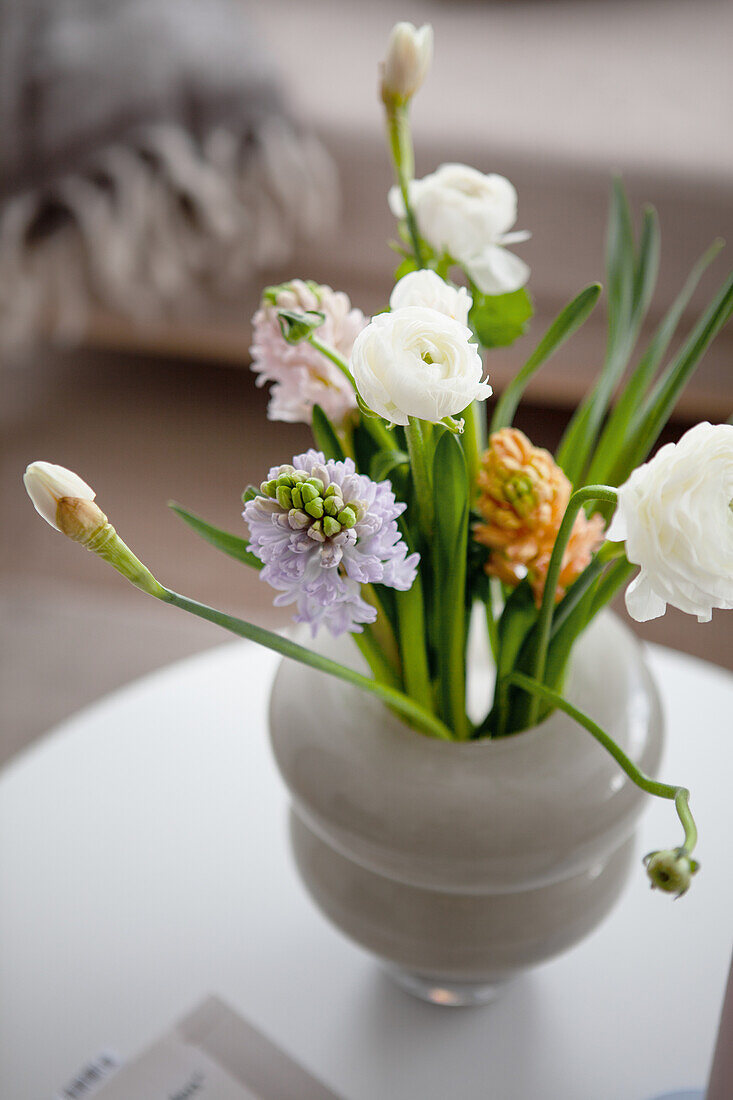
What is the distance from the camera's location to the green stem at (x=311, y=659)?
1.18 ft

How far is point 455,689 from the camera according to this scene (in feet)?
1.53

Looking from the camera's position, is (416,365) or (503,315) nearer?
(416,365)

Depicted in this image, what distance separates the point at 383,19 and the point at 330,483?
1541 millimetres

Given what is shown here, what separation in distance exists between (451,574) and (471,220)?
138 mm

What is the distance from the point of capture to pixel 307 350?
42cm

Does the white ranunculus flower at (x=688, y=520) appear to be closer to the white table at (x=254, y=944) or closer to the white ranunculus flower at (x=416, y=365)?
the white ranunculus flower at (x=416, y=365)

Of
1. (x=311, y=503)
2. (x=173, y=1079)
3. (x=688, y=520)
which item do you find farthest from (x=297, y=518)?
(x=173, y=1079)

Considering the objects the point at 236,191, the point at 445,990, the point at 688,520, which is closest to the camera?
the point at 688,520

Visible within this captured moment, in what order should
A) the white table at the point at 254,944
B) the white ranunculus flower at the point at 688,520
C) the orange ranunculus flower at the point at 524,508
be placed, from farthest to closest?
the white table at the point at 254,944, the orange ranunculus flower at the point at 524,508, the white ranunculus flower at the point at 688,520

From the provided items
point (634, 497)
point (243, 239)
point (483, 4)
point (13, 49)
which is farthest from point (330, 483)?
point (483, 4)

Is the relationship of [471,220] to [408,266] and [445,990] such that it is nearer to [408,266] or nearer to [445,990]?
[408,266]

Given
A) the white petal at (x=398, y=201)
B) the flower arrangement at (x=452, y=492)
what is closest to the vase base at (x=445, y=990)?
the flower arrangement at (x=452, y=492)

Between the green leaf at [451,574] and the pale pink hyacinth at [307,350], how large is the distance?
56mm

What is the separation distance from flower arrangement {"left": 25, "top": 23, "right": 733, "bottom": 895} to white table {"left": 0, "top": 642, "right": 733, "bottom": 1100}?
0.53 ft
